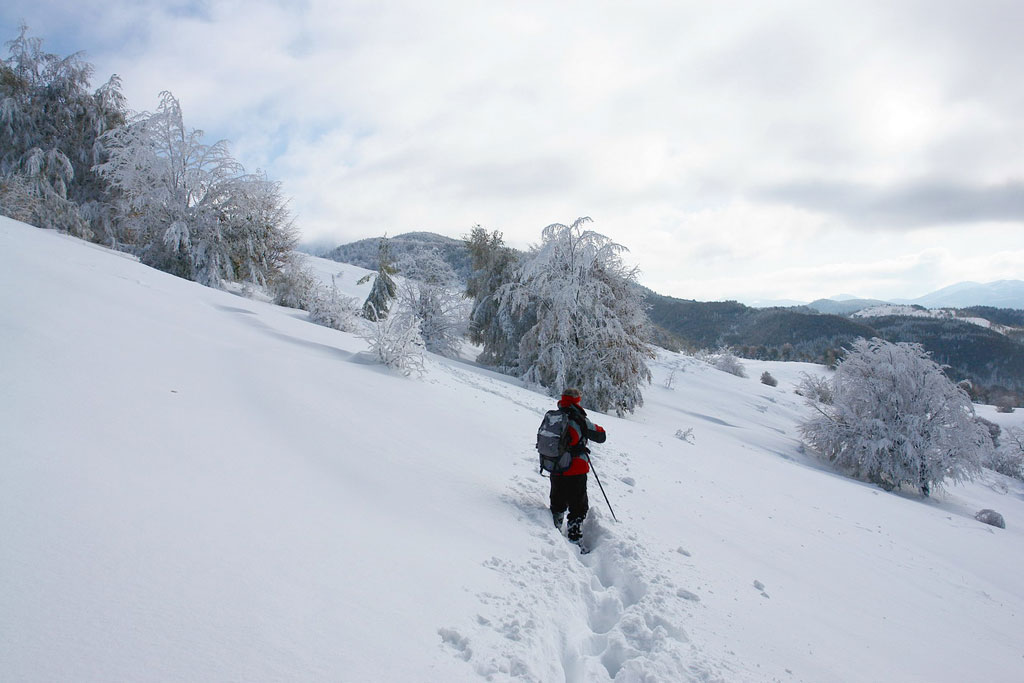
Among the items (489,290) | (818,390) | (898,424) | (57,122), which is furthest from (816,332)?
(57,122)

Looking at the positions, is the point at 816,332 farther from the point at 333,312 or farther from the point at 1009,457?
the point at 333,312

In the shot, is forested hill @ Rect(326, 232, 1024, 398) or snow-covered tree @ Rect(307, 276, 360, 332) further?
forested hill @ Rect(326, 232, 1024, 398)

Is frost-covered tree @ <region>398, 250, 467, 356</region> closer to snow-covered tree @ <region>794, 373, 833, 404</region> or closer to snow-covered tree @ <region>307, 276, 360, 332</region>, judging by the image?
snow-covered tree @ <region>307, 276, 360, 332</region>

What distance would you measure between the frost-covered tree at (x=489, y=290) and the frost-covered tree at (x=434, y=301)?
30.8 inches

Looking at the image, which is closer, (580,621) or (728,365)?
(580,621)

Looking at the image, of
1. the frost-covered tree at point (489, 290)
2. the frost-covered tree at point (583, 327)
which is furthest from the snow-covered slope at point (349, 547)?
the frost-covered tree at point (489, 290)

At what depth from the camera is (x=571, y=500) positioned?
4.43 m

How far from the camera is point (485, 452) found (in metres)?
5.74

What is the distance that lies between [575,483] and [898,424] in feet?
55.8

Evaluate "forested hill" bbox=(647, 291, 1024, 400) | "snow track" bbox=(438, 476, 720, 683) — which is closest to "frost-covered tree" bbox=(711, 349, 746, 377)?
"forested hill" bbox=(647, 291, 1024, 400)

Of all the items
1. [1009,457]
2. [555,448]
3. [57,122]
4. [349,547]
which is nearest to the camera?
[349,547]

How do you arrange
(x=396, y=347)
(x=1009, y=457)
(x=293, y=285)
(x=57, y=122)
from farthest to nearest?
(x=1009, y=457)
(x=57, y=122)
(x=293, y=285)
(x=396, y=347)

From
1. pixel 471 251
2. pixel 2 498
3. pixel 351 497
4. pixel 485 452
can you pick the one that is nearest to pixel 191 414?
pixel 351 497

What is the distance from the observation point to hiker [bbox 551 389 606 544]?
4.40m
